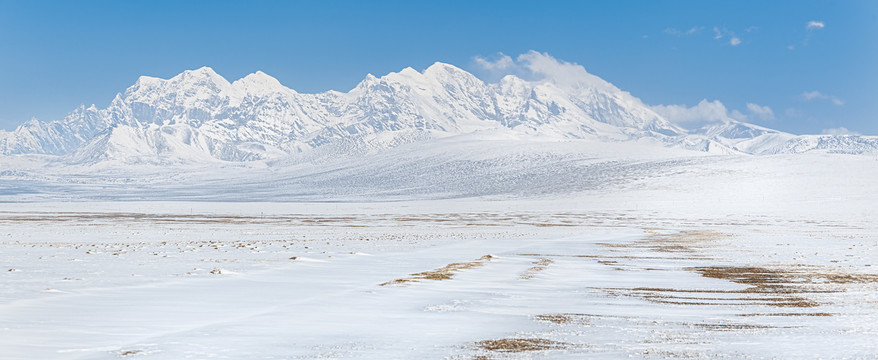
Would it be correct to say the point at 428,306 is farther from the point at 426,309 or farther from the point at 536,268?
the point at 536,268

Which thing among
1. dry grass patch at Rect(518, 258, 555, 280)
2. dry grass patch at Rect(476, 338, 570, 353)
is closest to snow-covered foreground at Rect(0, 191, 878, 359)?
dry grass patch at Rect(476, 338, 570, 353)

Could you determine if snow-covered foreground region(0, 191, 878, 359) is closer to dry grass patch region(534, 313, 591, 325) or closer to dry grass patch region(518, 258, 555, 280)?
dry grass patch region(534, 313, 591, 325)

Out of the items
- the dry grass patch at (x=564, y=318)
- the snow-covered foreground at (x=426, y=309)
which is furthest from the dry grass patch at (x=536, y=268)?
the dry grass patch at (x=564, y=318)

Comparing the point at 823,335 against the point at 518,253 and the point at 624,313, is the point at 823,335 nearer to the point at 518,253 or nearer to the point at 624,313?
the point at 624,313

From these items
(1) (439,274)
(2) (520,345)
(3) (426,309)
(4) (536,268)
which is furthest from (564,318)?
(4) (536,268)

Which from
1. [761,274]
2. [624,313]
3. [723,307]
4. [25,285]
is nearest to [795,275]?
[761,274]

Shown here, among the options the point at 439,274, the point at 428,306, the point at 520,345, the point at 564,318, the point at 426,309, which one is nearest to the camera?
the point at 520,345

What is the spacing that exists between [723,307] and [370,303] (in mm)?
5888

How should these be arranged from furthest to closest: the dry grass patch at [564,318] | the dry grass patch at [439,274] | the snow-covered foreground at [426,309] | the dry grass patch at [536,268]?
1. the dry grass patch at [536,268]
2. the dry grass patch at [439,274]
3. the dry grass patch at [564,318]
4. the snow-covered foreground at [426,309]

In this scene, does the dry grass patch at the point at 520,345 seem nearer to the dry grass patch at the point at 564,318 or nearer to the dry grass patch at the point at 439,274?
the dry grass patch at the point at 564,318

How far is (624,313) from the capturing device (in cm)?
1251

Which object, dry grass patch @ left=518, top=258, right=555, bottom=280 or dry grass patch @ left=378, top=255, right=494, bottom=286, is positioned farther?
dry grass patch @ left=518, top=258, right=555, bottom=280

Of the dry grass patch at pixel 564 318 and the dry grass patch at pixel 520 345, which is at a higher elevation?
the dry grass patch at pixel 520 345

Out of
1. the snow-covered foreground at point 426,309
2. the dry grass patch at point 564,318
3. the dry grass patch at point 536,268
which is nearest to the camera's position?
the snow-covered foreground at point 426,309
